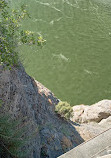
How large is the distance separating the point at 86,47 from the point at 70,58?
424 cm

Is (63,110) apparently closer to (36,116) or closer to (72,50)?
(36,116)

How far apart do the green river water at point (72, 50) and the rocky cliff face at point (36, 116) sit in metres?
9.19

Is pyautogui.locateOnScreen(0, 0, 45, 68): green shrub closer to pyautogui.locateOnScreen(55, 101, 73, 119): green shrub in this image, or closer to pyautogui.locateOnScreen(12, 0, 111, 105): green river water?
pyautogui.locateOnScreen(55, 101, 73, 119): green shrub

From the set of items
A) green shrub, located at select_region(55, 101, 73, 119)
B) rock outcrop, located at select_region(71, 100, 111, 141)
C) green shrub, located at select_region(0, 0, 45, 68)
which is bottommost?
rock outcrop, located at select_region(71, 100, 111, 141)

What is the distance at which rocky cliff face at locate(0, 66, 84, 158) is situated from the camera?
8.66 metres

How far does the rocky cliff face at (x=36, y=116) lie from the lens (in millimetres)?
8657

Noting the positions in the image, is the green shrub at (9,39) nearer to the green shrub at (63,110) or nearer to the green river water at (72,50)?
the green shrub at (63,110)

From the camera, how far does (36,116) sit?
37.1 feet

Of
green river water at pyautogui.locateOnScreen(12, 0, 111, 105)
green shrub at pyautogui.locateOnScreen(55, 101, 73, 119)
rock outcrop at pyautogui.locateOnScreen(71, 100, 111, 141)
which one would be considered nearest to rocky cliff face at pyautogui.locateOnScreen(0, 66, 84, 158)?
green shrub at pyautogui.locateOnScreen(55, 101, 73, 119)

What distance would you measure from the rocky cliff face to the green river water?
9.19 metres

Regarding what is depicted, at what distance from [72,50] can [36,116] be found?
20.0m

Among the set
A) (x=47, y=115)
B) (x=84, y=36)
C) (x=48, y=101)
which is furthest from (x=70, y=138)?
(x=84, y=36)

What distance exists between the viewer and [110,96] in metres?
25.0

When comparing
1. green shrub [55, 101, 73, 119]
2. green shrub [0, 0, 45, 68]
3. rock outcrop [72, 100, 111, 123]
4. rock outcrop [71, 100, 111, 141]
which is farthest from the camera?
rock outcrop [72, 100, 111, 123]
